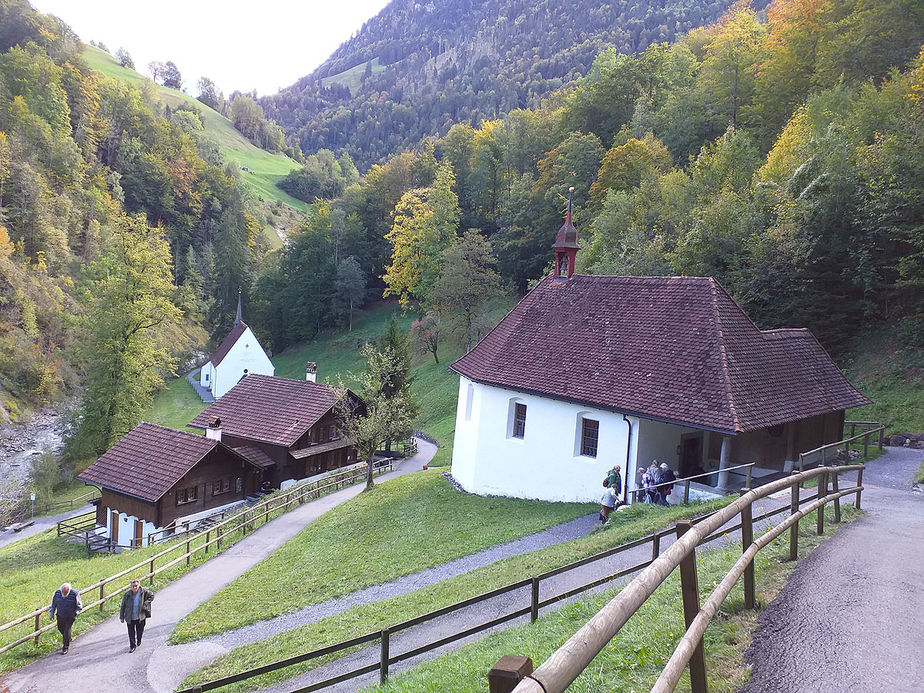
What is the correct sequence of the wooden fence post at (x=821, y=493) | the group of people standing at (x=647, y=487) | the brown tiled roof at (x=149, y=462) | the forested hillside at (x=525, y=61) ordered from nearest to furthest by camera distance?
the wooden fence post at (x=821, y=493)
the group of people standing at (x=647, y=487)
the brown tiled roof at (x=149, y=462)
the forested hillside at (x=525, y=61)

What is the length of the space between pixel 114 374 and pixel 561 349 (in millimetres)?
29747

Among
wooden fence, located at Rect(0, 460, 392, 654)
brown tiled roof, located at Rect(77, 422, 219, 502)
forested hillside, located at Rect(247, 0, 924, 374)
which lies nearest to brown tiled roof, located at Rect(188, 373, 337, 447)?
brown tiled roof, located at Rect(77, 422, 219, 502)

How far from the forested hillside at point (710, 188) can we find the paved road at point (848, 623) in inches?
820

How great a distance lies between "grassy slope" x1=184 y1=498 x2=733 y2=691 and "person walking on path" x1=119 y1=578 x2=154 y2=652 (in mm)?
2599

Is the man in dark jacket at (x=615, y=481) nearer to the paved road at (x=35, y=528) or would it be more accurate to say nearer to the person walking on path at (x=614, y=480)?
the person walking on path at (x=614, y=480)

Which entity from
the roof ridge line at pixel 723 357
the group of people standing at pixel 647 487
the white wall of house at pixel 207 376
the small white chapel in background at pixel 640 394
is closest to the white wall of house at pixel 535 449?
the small white chapel in background at pixel 640 394

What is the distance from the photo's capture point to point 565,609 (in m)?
9.01

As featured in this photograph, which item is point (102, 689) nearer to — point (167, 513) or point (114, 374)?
point (167, 513)

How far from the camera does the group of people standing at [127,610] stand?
13500 mm

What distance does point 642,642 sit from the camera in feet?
18.9

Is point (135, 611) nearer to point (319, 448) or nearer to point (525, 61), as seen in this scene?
point (319, 448)

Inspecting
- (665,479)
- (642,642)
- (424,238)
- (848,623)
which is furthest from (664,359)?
(424,238)

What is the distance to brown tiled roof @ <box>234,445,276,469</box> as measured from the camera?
32.0 meters

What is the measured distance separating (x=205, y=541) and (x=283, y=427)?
40.0 feet
